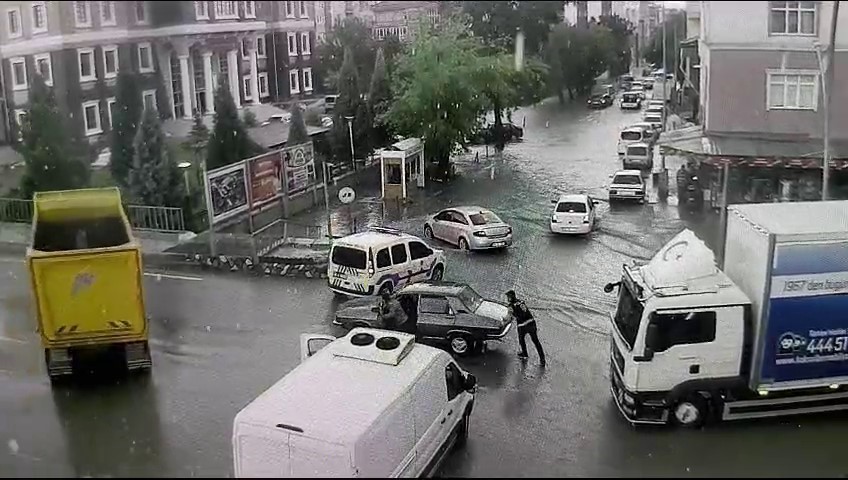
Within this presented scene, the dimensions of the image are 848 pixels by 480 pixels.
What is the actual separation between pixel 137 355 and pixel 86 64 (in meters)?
2.36

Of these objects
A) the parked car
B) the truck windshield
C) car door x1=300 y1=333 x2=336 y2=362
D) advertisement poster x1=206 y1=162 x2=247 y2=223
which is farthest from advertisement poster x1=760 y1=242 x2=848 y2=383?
advertisement poster x1=206 y1=162 x2=247 y2=223

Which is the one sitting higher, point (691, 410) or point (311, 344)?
point (311, 344)

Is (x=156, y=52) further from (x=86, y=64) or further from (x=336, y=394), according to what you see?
(x=336, y=394)

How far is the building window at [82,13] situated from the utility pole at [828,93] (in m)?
3.94

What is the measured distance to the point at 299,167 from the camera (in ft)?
19.7

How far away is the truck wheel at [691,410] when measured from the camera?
302cm

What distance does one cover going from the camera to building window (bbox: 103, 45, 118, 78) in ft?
17.3

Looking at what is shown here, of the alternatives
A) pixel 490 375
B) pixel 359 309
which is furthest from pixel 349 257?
pixel 490 375

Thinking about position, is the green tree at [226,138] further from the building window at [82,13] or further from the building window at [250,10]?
the building window at [82,13]

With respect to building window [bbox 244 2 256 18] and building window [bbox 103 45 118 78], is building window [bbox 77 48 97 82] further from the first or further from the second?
building window [bbox 244 2 256 18]

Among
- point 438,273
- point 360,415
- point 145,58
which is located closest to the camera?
point 360,415

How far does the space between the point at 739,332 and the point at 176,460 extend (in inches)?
71.0

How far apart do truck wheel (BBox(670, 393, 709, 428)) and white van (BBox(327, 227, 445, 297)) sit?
1.82 metres

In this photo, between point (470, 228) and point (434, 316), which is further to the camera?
point (470, 228)
